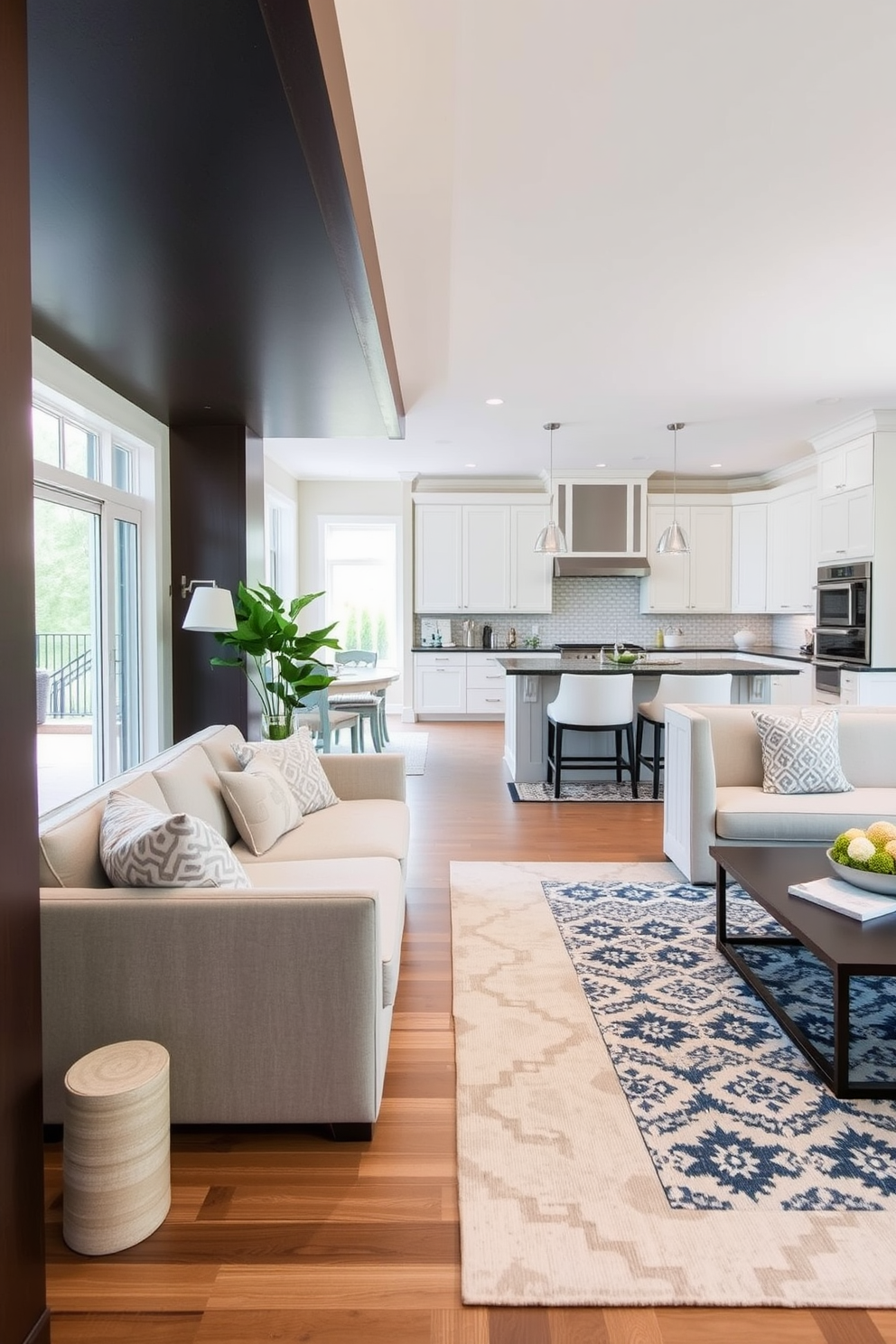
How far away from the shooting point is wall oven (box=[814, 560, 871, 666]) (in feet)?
20.6

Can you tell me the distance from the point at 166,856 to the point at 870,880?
6.51 feet

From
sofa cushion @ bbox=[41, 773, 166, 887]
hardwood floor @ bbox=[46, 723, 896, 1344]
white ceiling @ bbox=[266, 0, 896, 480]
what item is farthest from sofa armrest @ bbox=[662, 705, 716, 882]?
sofa cushion @ bbox=[41, 773, 166, 887]

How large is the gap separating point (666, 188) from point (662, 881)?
2866mm

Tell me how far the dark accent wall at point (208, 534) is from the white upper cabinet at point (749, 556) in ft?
19.1

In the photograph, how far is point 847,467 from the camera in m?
6.61

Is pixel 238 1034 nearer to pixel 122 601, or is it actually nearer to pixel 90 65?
pixel 90 65

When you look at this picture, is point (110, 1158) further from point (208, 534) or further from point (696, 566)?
point (696, 566)

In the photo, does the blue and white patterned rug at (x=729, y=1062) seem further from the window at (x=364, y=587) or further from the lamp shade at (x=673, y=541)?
the window at (x=364, y=587)

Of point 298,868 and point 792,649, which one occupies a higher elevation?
point 792,649

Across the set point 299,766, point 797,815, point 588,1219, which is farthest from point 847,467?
point 588,1219

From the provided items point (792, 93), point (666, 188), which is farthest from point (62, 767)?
point (792, 93)

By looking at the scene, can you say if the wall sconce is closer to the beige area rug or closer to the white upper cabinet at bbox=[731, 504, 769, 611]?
the beige area rug

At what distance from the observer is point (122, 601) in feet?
15.5

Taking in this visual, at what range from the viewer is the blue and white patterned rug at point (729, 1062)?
70.3 inches
